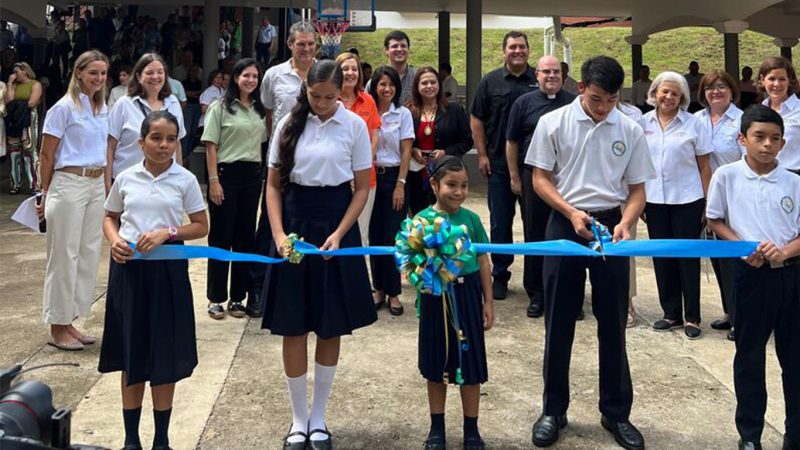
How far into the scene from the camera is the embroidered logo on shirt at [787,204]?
3189mm

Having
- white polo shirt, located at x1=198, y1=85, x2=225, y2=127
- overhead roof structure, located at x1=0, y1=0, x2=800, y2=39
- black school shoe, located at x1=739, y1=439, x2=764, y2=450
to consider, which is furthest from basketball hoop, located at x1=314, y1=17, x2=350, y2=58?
black school shoe, located at x1=739, y1=439, x2=764, y2=450

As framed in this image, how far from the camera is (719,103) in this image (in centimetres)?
525

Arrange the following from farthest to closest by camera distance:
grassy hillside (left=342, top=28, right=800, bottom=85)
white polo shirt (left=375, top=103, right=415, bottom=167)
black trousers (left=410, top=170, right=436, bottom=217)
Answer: grassy hillside (left=342, top=28, right=800, bottom=85)
black trousers (left=410, top=170, right=436, bottom=217)
white polo shirt (left=375, top=103, right=415, bottom=167)

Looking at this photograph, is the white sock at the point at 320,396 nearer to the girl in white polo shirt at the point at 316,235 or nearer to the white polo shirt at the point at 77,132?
the girl in white polo shirt at the point at 316,235

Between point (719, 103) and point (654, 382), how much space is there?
218cm

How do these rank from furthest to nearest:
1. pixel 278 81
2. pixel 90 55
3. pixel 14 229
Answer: pixel 14 229, pixel 278 81, pixel 90 55

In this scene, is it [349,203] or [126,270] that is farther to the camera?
[349,203]

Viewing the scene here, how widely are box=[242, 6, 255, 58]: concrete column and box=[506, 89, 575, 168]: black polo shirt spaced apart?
13.1 meters

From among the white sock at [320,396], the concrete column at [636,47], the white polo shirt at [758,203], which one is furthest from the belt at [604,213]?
the concrete column at [636,47]

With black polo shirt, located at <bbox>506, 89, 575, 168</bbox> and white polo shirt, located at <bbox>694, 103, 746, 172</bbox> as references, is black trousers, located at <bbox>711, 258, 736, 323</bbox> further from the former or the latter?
black polo shirt, located at <bbox>506, 89, 575, 168</bbox>

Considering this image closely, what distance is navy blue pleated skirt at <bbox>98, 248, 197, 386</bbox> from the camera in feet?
10.1

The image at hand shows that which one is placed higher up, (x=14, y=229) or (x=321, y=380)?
(x=14, y=229)

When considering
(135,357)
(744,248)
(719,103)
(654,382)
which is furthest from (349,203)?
(719,103)

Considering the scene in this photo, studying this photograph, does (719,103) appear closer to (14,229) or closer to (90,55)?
(90,55)
